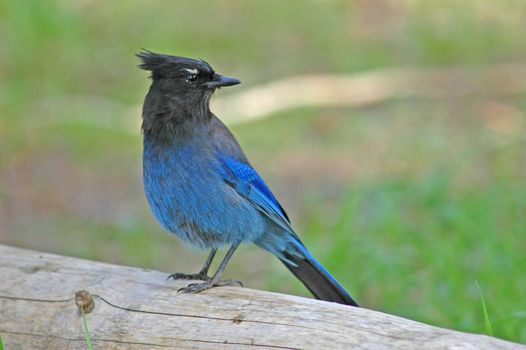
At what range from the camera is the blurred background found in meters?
5.67

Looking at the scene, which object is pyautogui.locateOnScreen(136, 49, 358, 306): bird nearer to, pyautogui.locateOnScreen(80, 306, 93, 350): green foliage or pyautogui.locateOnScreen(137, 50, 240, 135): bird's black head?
pyautogui.locateOnScreen(137, 50, 240, 135): bird's black head

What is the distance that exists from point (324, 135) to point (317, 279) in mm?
4131

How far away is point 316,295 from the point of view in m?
4.28

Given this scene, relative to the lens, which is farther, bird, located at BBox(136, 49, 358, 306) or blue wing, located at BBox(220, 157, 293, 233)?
blue wing, located at BBox(220, 157, 293, 233)

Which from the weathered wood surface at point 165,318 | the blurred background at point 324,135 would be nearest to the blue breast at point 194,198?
the weathered wood surface at point 165,318

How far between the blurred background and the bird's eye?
146 cm

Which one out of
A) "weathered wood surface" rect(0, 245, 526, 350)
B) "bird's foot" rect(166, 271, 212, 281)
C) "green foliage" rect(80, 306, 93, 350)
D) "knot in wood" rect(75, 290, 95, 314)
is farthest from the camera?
"bird's foot" rect(166, 271, 212, 281)

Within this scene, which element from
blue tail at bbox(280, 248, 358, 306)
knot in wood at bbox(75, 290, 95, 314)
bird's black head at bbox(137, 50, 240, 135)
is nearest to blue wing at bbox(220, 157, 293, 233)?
blue tail at bbox(280, 248, 358, 306)

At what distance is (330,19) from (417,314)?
20.9 feet

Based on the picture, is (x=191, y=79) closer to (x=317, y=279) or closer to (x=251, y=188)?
(x=251, y=188)

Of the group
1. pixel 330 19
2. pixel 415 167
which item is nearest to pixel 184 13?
pixel 330 19

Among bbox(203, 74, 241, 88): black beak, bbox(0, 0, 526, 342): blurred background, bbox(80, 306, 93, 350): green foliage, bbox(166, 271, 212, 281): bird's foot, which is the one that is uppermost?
bbox(0, 0, 526, 342): blurred background

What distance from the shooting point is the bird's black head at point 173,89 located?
4250mm

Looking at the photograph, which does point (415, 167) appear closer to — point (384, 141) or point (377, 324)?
point (384, 141)
